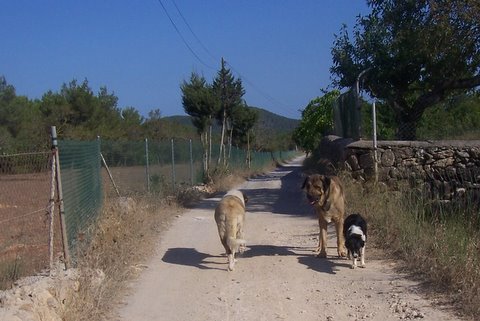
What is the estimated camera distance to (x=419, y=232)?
846 cm

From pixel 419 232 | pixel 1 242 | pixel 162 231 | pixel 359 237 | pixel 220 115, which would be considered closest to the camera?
pixel 359 237

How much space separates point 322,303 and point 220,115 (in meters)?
23.8

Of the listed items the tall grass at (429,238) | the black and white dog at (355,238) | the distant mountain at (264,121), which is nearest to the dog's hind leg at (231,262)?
the black and white dog at (355,238)

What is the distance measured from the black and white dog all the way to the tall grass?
577mm

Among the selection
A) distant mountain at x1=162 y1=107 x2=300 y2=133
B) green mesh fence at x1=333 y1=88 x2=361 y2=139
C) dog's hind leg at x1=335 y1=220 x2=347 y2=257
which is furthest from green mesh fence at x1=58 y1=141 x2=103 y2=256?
distant mountain at x1=162 y1=107 x2=300 y2=133

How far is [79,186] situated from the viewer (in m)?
9.45

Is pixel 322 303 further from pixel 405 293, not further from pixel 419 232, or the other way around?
pixel 419 232

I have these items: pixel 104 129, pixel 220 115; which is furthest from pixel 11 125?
pixel 220 115

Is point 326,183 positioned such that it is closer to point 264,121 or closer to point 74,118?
point 74,118

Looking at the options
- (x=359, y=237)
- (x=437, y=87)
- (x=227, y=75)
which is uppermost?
(x=227, y=75)

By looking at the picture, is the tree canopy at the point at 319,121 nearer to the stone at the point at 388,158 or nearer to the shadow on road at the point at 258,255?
the stone at the point at 388,158

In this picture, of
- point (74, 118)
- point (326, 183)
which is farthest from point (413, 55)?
point (74, 118)

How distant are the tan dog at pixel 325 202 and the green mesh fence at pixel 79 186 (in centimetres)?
324

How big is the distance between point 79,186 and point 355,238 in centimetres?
429
